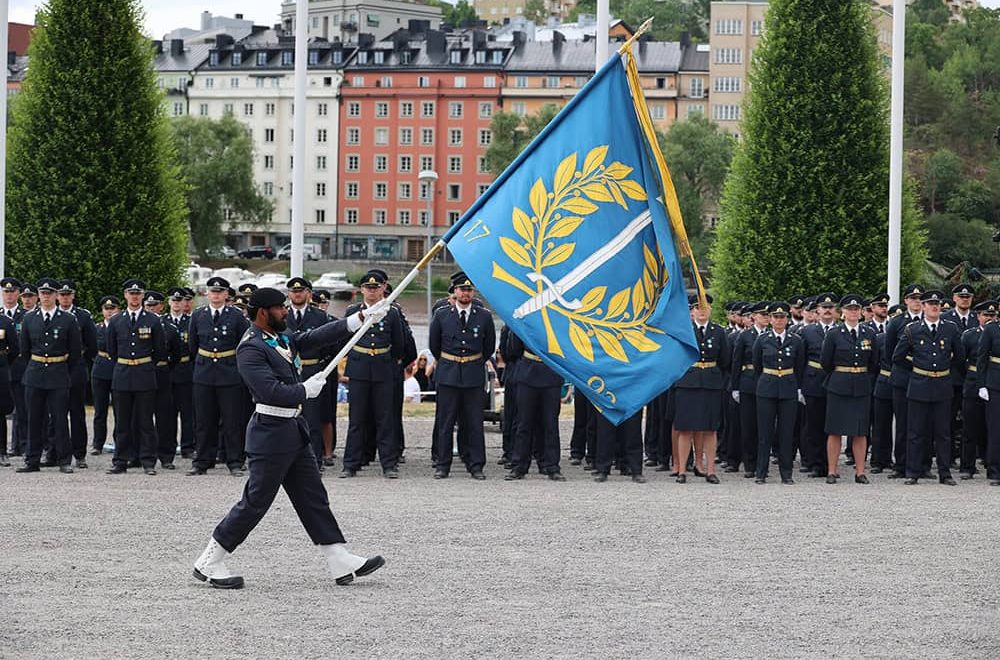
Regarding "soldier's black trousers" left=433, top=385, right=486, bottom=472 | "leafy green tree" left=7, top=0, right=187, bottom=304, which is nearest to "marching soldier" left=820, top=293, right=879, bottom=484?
"soldier's black trousers" left=433, top=385, right=486, bottom=472

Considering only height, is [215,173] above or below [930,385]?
above

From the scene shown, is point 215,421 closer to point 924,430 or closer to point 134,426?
point 134,426

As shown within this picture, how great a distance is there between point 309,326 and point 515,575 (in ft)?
20.5

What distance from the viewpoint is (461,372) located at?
591 inches

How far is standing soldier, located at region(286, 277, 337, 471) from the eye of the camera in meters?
15.2

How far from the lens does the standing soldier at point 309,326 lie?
Result: 597 inches

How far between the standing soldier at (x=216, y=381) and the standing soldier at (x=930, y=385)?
6.23m

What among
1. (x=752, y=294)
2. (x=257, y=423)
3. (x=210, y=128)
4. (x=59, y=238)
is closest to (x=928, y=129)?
(x=210, y=128)

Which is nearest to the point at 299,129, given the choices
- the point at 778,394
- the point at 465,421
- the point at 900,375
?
the point at 465,421

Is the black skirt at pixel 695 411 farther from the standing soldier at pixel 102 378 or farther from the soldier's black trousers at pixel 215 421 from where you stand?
the standing soldier at pixel 102 378

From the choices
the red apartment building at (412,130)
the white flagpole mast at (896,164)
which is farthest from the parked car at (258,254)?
the white flagpole mast at (896,164)

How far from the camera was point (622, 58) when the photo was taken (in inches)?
390

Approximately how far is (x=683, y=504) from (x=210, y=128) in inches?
2974

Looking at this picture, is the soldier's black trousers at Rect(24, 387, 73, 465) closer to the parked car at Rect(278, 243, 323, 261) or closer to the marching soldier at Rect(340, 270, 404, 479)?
the marching soldier at Rect(340, 270, 404, 479)
